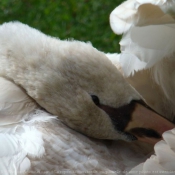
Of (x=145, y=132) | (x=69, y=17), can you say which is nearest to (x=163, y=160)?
(x=145, y=132)

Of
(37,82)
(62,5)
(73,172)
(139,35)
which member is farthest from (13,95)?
(62,5)

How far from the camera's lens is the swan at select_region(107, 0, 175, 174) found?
61.9 inches

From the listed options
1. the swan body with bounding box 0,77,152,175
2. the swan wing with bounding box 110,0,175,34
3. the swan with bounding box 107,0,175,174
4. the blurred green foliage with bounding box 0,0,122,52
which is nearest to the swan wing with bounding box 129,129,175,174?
the swan with bounding box 107,0,175,174

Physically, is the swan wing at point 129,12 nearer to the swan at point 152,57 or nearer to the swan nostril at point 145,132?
the swan at point 152,57

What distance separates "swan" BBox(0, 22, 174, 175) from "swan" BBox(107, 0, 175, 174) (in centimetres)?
7

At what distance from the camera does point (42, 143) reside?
1683mm

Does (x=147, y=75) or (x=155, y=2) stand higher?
(x=155, y=2)

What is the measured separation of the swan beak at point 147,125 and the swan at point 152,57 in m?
0.08

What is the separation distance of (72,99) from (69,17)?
196 centimetres

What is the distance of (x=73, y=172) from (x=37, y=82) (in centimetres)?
40

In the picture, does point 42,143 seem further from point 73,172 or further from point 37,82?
point 37,82

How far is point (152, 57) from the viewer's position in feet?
5.52

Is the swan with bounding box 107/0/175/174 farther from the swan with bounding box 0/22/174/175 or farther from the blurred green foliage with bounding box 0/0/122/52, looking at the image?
the blurred green foliage with bounding box 0/0/122/52

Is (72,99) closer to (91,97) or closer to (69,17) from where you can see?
(91,97)
